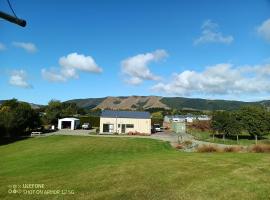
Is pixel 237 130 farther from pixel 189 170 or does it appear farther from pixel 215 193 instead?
pixel 215 193

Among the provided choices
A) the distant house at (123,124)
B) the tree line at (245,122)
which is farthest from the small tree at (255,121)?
the distant house at (123,124)

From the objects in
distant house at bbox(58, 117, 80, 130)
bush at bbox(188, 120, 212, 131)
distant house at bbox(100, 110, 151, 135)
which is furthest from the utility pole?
bush at bbox(188, 120, 212, 131)

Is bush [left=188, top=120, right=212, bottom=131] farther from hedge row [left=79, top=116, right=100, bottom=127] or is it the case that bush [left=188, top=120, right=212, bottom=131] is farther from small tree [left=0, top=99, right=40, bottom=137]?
small tree [left=0, top=99, right=40, bottom=137]

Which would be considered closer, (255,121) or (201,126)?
(255,121)

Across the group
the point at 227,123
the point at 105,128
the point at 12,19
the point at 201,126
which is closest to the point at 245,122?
the point at 227,123

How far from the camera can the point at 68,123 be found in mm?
77562

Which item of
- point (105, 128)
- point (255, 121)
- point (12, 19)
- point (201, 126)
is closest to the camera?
point (12, 19)

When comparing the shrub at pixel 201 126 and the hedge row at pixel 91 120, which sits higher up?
the hedge row at pixel 91 120

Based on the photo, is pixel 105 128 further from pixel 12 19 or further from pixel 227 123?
pixel 12 19

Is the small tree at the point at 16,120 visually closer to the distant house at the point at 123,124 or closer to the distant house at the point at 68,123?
the distant house at the point at 68,123

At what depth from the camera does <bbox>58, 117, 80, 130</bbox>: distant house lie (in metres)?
74.6

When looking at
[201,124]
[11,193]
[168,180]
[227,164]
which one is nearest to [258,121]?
[201,124]

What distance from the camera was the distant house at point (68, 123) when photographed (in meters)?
74.6

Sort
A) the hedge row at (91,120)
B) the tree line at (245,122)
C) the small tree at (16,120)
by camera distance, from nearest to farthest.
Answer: the small tree at (16,120) → the tree line at (245,122) → the hedge row at (91,120)
